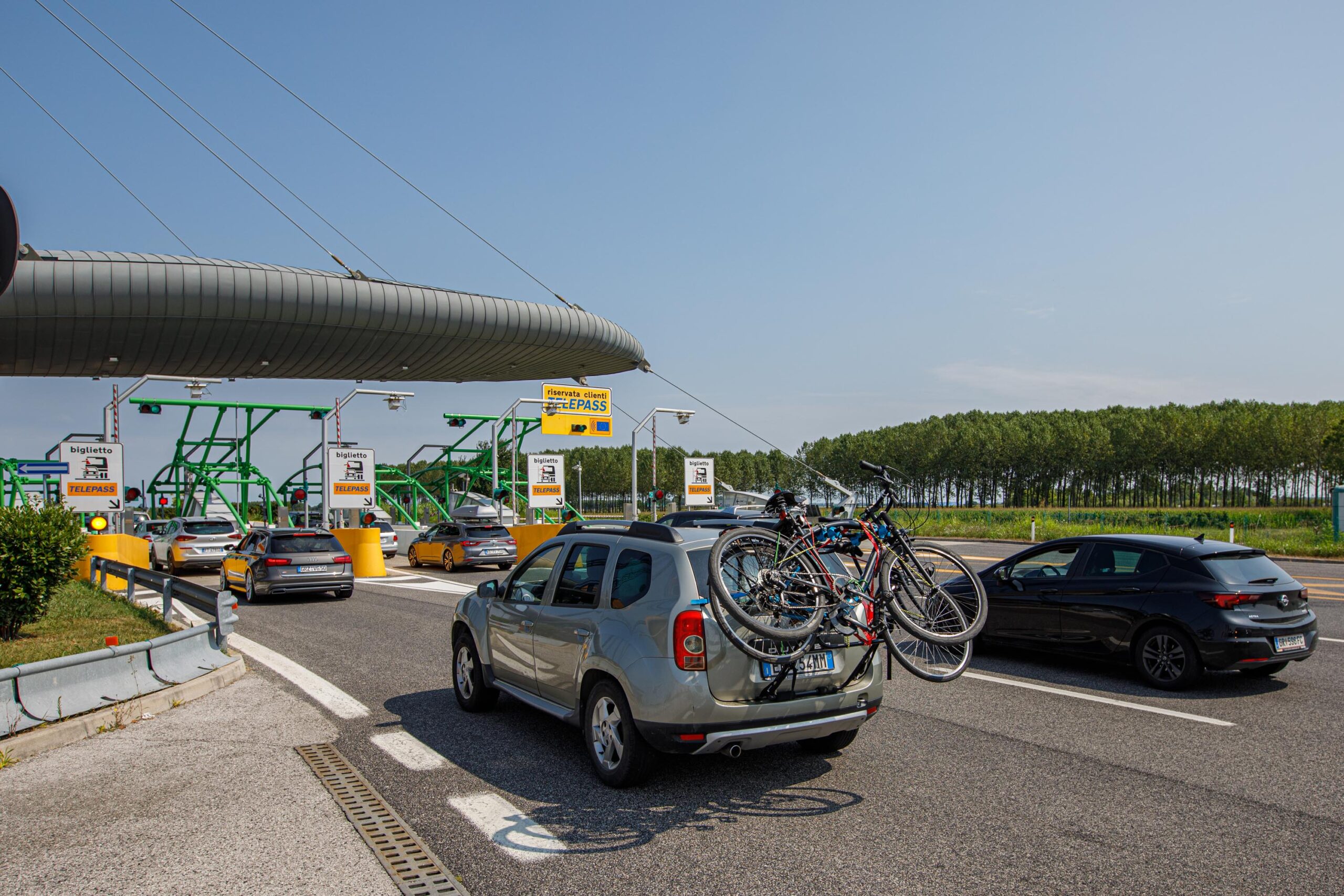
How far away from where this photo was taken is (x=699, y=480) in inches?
1355

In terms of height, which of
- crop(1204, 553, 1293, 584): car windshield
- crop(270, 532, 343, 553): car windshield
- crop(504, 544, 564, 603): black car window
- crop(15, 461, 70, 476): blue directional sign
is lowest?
crop(270, 532, 343, 553): car windshield

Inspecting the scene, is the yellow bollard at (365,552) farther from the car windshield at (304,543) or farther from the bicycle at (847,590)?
the bicycle at (847,590)

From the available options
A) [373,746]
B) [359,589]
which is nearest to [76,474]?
[359,589]

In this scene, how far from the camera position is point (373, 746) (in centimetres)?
671

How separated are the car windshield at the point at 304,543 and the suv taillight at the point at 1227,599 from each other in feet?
52.5

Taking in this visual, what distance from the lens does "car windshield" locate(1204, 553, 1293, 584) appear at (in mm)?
8680

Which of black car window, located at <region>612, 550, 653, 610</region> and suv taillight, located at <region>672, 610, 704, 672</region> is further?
black car window, located at <region>612, 550, 653, 610</region>

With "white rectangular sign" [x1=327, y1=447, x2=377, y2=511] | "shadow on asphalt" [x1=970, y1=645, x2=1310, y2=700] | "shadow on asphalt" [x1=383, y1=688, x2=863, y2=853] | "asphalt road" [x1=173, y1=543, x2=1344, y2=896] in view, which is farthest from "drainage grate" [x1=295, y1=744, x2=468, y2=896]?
"white rectangular sign" [x1=327, y1=447, x2=377, y2=511]

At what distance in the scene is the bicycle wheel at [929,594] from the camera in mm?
5750

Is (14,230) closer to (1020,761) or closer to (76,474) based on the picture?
(1020,761)

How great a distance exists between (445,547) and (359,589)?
5.77 m

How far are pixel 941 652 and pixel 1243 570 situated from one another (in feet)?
15.9

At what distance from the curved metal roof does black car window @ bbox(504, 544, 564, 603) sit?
2596 cm

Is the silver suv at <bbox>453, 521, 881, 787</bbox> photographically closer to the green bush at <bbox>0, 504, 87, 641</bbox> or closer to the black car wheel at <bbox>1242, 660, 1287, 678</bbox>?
the black car wheel at <bbox>1242, 660, 1287, 678</bbox>
